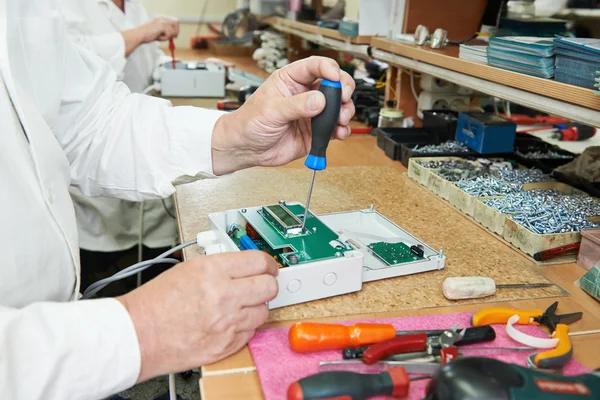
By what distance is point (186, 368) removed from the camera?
63 cm

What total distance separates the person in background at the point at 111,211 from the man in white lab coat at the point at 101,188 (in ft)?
2.49

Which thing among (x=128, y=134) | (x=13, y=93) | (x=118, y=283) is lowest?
(x=118, y=283)

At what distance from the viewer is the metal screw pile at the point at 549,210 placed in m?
0.95

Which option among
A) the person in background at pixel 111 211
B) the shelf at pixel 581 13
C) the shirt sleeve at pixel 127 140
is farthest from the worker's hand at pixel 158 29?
the shelf at pixel 581 13

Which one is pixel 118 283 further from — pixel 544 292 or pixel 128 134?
pixel 544 292

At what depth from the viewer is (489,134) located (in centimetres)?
133

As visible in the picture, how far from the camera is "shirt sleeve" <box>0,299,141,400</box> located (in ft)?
1.89

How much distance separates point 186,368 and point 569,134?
69.6 inches

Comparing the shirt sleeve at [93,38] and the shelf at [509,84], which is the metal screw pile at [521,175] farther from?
the shirt sleeve at [93,38]

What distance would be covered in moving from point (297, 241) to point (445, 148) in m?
0.72

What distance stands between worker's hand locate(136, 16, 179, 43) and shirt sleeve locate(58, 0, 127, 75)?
0.14m

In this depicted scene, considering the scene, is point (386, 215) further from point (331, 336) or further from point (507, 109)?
point (507, 109)

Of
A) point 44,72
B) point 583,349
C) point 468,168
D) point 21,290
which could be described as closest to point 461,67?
point 468,168

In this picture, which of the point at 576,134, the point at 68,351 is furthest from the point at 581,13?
the point at 68,351
